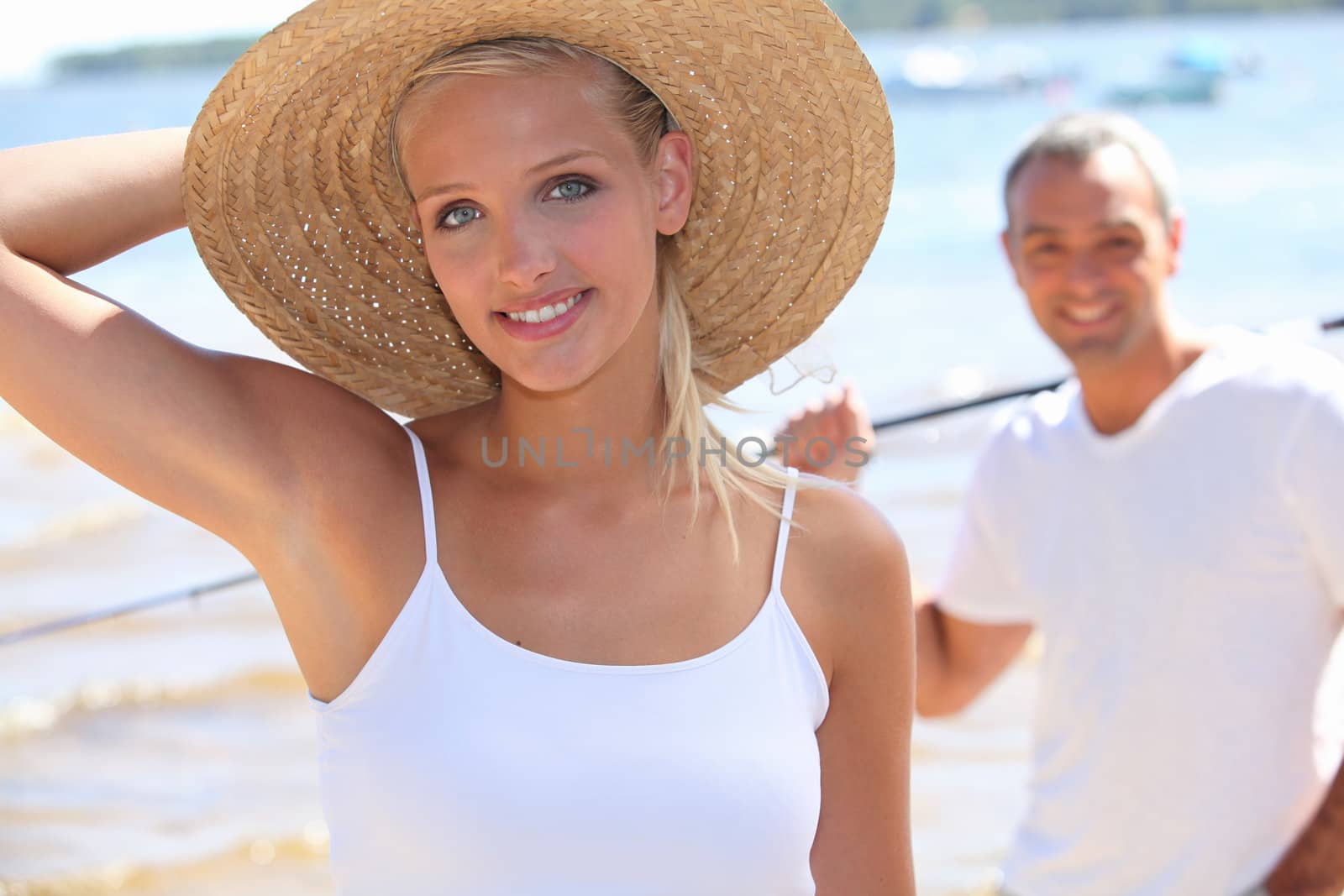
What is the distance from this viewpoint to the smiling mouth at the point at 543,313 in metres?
1.77

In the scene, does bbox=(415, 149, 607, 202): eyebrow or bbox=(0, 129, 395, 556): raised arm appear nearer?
bbox=(0, 129, 395, 556): raised arm

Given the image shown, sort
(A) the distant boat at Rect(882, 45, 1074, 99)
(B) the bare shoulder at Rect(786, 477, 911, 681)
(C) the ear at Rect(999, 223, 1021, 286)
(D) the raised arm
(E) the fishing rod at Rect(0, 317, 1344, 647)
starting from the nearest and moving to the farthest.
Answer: (D) the raised arm < (B) the bare shoulder at Rect(786, 477, 911, 681) < (E) the fishing rod at Rect(0, 317, 1344, 647) < (C) the ear at Rect(999, 223, 1021, 286) < (A) the distant boat at Rect(882, 45, 1074, 99)

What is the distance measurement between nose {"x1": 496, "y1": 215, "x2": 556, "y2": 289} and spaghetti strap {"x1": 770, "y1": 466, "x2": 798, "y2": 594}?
449 mm

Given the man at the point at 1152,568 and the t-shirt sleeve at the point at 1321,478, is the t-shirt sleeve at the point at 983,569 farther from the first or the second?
the t-shirt sleeve at the point at 1321,478

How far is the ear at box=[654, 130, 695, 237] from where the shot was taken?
1949 mm

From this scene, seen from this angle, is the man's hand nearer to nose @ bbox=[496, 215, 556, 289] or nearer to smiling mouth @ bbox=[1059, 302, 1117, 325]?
nose @ bbox=[496, 215, 556, 289]

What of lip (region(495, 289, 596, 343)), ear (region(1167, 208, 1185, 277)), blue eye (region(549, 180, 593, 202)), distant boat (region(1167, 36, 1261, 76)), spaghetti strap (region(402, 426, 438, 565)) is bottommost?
spaghetti strap (region(402, 426, 438, 565))

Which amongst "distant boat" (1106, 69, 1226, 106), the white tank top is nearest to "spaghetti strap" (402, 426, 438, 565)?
the white tank top

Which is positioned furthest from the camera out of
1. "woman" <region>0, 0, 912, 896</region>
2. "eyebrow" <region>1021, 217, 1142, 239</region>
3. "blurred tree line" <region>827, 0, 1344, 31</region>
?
"blurred tree line" <region>827, 0, 1344, 31</region>

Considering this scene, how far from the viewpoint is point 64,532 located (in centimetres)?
695

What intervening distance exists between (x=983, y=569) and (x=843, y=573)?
1251 mm

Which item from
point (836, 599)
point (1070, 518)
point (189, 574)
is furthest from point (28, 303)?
point (189, 574)

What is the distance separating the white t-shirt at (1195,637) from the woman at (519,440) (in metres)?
0.96

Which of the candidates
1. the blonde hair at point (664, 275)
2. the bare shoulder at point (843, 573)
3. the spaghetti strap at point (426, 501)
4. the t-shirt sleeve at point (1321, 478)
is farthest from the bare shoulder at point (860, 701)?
the t-shirt sleeve at point (1321, 478)
